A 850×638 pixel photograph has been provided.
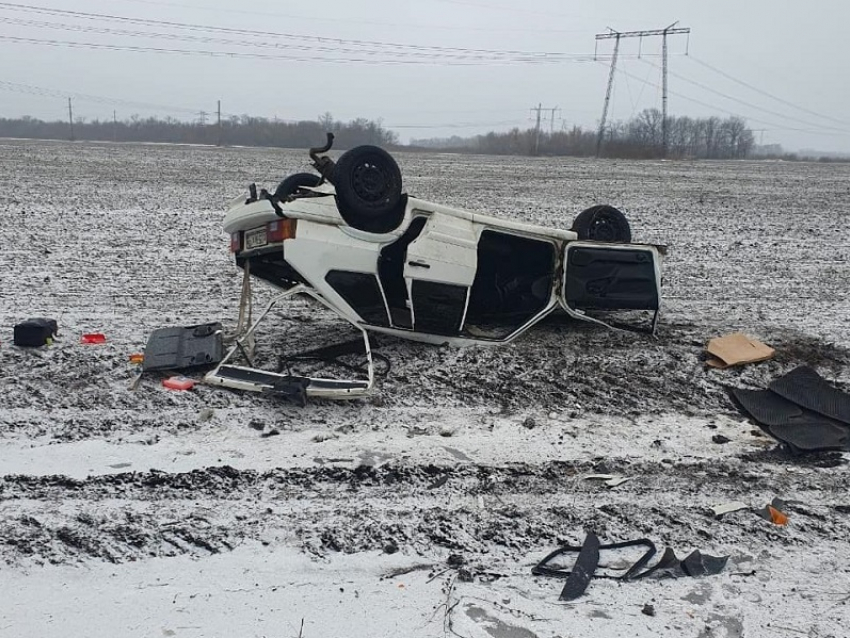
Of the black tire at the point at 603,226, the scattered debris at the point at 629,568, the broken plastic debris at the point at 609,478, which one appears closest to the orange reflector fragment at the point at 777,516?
the scattered debris at the point at 629,568

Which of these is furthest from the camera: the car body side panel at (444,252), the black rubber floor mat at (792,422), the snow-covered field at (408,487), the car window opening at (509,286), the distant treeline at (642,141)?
the distant treeline at (642,141)

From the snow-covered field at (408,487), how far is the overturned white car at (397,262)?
0.93 feet

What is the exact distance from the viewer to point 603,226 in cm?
682

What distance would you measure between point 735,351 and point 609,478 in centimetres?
229

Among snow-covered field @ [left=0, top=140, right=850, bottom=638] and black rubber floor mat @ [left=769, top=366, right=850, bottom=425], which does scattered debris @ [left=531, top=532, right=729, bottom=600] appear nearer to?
snow-covered field @ [left=0, top=140, right=850, bottom=638]

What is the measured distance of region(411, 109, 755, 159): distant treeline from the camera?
48881mm

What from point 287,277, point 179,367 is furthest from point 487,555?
point 287,277

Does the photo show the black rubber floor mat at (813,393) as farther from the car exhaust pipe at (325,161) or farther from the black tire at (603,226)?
the car exhaust pipe at (325,161)

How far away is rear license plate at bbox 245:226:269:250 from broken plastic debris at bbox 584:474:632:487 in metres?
2.68

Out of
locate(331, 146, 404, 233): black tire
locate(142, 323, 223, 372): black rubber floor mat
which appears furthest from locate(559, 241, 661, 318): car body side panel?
locate(142, 323, 223, 372): black rubber floor mat

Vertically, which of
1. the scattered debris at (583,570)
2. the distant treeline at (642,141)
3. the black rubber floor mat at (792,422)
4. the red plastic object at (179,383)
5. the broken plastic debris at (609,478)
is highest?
the distant treeline at (642,141)

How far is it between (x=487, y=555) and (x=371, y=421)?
1.50 meters

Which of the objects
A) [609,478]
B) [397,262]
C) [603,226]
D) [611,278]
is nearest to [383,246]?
[397,262]

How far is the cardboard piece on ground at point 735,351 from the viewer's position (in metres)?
5.40
